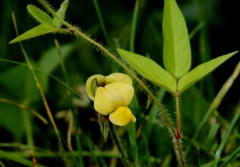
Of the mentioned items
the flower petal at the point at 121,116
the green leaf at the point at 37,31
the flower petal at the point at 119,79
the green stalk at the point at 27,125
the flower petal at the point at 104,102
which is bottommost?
the green stalk at the point at 27,125

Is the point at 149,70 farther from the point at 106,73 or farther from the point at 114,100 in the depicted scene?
the point at 106,73

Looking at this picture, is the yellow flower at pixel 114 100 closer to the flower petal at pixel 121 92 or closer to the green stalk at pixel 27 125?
the flower petal at pixel 121 92

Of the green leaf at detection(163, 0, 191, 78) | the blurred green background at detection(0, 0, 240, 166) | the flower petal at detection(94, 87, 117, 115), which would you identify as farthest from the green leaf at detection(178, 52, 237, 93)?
the blurred green background at detection(0, 0, 240, 166)

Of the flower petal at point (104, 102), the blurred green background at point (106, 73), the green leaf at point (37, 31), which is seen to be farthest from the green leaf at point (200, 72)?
the blurred green background at point (106, 73)

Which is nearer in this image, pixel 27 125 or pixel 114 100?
pixel 114 100

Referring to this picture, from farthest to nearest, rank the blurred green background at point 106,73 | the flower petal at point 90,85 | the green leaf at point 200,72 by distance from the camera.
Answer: the blurred green background at point 106,73 < the flower petal at point 90,85 < the green leaf at point 200,72

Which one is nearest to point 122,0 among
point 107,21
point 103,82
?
point 107,21

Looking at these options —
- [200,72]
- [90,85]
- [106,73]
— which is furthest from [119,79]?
[106,73]
